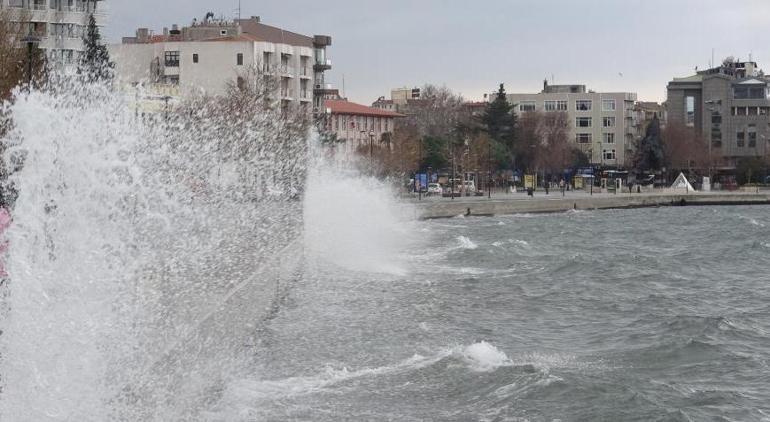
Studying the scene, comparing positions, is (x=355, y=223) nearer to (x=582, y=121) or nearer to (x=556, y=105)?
(x=582, y=121)

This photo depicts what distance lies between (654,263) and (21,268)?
113 feet

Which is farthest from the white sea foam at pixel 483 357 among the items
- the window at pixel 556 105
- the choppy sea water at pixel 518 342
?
the window at pixel 556 105

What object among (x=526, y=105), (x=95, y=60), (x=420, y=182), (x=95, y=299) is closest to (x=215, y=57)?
(x=420, y=182)

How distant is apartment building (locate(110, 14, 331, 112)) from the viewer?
88.5 m

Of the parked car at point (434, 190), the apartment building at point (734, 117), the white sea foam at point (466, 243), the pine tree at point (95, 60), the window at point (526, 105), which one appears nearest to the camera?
the white sea foam at point (466, 243)

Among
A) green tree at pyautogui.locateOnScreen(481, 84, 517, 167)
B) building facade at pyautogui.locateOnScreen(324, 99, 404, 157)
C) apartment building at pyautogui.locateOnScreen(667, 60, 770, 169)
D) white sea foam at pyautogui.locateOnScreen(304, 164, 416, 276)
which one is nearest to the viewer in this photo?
white sea foam at pyautogui.locateOnScreen(304, 164, 416, 276)

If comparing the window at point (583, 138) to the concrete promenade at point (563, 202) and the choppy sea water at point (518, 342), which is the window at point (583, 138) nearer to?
the concrete promenade at point (563, 202)

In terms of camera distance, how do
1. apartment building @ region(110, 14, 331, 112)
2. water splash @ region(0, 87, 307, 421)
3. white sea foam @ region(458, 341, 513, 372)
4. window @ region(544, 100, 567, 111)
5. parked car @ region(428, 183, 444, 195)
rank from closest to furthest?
water splash @ region(0, 87, 307, 421) → white sea foam @ region(458, 341, 513, 372) → apartment building @ region(110, 14, 331, 112) → parked car @ region(428, 183, 444, 195) → window @ region(544, 100, 567, 111)

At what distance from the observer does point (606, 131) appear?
151 m

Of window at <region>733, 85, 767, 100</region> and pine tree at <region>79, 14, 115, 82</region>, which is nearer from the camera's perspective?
pine tree at <region>79, 14, 115, 82</region>

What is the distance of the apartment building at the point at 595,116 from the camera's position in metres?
150

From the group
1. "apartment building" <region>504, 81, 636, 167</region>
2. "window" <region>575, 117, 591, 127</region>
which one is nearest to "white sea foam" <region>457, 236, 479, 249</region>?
"apartment building" <region>504, 81, 636, 167</region>

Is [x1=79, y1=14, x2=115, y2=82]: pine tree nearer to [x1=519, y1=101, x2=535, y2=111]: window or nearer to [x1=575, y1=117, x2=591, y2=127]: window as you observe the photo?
[x1=519, y1=101, x2=535, y2=111]: window

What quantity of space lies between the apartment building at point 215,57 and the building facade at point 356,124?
274 inches
